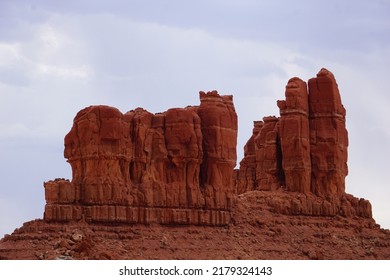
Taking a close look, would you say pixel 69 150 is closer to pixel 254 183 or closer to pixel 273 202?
pixel 273 202

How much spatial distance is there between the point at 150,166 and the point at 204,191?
5.02m

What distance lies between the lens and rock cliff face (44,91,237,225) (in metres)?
89.9

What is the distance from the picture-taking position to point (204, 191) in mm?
97188

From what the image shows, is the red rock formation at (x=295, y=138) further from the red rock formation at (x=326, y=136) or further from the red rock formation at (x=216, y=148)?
the red rock formation at (x=216, y=148)

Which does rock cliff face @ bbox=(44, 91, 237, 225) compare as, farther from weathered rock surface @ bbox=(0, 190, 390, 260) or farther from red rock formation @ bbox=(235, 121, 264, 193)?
red rock formation @ bbox=(235, 121, 264, 193)

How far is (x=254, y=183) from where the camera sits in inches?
4466

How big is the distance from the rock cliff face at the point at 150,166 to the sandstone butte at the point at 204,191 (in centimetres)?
7

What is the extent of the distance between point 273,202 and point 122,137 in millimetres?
16302

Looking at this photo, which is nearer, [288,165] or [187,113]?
[187,113]

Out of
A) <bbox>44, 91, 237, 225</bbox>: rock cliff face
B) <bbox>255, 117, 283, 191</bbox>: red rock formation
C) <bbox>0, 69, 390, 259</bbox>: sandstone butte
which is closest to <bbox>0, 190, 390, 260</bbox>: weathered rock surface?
<bbox>0, 69, 390, 259</bbox>: sandstone butte

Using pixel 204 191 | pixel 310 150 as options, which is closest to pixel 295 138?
pixel 310 150

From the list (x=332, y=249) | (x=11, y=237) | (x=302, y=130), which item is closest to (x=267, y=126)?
(x=302, y=130)

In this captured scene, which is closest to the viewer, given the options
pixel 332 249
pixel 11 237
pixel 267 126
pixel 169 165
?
pixel 11 237

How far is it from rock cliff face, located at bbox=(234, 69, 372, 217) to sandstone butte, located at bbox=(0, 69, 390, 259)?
2.9 inches
